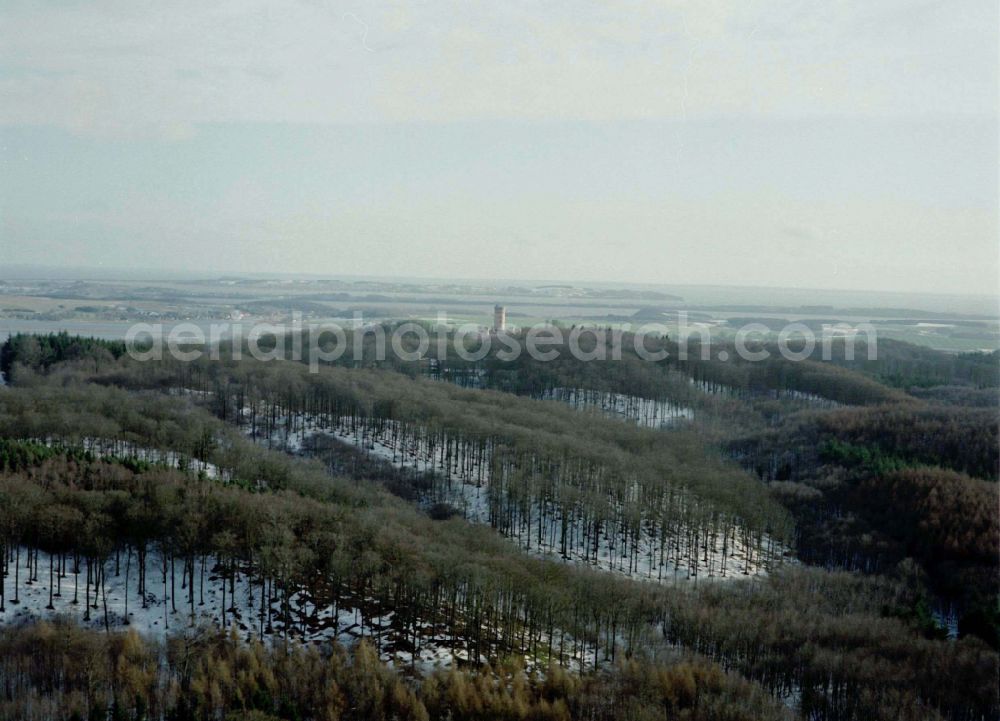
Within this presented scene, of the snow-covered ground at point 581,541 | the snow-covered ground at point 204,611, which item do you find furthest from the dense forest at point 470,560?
the snow-covered ground at point 581,541

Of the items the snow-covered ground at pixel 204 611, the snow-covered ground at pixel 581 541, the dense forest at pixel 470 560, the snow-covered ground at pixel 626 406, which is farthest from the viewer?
the snow-covered ground at pixel 626 406

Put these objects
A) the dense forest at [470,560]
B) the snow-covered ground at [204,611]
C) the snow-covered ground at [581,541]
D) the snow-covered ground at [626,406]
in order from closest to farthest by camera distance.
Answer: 1. the dense forest at [470,560]
2. the snow-covered ground at [204,611]
3. the snow-covered ground at [581,541]
4. the snow-covered ground at [626,406]

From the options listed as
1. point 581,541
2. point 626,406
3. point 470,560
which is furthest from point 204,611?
point 626,406

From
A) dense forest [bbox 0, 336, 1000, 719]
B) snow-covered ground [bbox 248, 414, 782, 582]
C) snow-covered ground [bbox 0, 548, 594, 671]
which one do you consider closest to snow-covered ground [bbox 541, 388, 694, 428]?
dense forest [bbox 0, 336, 1000, 719]

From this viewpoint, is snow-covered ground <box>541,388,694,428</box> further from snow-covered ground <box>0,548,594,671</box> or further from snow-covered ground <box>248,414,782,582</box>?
snow-covered ground <box>0,548,594,671</box>

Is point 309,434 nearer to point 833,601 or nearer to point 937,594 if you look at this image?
point 833,601

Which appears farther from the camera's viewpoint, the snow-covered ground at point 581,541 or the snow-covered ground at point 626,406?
the snow-covered ground at point 626,406

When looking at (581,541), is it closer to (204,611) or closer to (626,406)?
(204,611)

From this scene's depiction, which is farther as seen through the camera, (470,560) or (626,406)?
(626,406)

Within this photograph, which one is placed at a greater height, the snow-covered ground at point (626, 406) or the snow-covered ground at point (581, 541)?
the snow-covered ground at point (626, 406)

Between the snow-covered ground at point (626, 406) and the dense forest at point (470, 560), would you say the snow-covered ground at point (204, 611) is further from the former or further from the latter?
the snow-covered ground at point (626, 406)
